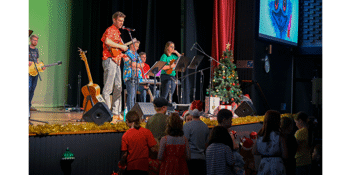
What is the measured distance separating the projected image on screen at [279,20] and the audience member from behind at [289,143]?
19.5ft

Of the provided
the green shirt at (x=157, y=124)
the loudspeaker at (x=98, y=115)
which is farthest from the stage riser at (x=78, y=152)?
the green shirt at (x=157, y=124)

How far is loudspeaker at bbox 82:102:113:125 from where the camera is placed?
559 centimetres

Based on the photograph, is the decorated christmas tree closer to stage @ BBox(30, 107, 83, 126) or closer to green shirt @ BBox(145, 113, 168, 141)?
stage @ BBox(30, 107, 83, 126)

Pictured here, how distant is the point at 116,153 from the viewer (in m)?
5.38

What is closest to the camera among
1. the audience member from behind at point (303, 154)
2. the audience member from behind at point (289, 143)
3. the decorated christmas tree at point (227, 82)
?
the audience member from behind at point (289, 143)

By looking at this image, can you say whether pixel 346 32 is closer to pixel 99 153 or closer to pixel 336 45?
pixel 336 45

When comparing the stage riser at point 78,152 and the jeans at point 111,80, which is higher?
the jeans at point 111,80

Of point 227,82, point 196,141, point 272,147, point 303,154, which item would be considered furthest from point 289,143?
point 227,82

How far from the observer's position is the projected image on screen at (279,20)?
1017cm

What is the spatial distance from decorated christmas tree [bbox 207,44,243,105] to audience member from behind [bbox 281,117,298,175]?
598cm

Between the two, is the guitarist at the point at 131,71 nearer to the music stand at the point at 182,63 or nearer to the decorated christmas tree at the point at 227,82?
the music stand at the point at 182,63

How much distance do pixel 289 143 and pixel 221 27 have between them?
7.30 m

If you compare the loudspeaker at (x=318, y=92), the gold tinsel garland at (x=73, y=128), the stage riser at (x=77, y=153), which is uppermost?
the loudspeaker at (x=318, y=92)

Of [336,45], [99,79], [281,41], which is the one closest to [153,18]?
[99,79]
